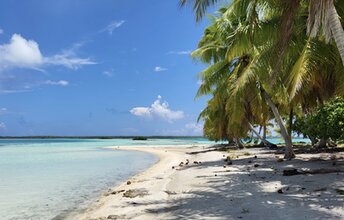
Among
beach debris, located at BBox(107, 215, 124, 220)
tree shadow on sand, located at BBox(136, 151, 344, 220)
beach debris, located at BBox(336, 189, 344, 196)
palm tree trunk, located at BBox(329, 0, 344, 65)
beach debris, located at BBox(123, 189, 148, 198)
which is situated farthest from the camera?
beach debris, located at BBox(123, 189, 148, 198)

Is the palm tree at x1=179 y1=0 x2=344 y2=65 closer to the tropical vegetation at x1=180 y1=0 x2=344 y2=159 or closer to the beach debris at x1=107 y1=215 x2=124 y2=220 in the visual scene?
the tropical vegetation at x1=180 y1=0 x2=344 y2=159

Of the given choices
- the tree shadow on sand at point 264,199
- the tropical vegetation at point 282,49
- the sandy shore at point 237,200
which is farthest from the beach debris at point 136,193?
the tropical vegetation at point 282,49

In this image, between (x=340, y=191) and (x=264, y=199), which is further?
(x=340, y=191)

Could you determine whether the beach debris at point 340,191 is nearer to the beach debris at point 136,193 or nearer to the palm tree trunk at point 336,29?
the palm tree trunk at point 336,29

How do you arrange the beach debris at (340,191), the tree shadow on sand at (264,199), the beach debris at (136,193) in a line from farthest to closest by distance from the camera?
the beach debris at (136,193) → the beach debris at (340,191) → the tree shadow on sand at (264,199)

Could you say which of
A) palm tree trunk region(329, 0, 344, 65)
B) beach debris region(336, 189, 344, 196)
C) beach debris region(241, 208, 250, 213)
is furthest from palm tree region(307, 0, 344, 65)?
beach debris region(241, 208, 250, 213)

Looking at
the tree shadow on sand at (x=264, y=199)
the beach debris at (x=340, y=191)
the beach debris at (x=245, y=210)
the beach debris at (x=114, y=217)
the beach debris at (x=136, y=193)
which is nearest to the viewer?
the tree shadow on sand at (x=264, y=199)

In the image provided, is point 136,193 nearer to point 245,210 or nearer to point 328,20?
point 245,210

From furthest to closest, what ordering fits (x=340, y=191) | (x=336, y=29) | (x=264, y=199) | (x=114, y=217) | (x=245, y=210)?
1. (x=340, y=191)
2. (x=264, y=199)
3. (x=114, y=217)
4. (x=245, y=210)
5. (x=336, y=29)

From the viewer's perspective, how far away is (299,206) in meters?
7.12

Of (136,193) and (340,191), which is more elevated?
(340,191)

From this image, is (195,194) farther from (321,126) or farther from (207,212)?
(321,126)

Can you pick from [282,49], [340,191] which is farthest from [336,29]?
[340,191]

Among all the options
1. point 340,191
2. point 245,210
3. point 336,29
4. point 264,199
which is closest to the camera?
point 336,29
